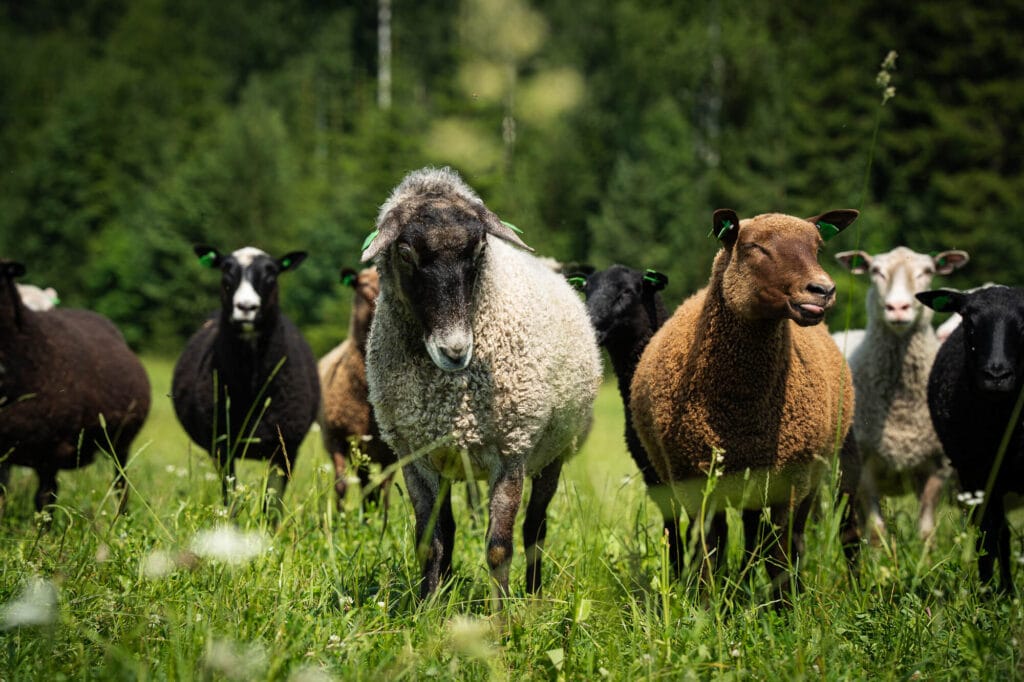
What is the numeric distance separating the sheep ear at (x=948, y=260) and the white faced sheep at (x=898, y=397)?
0.29ft

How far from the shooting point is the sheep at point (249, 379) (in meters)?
6.53

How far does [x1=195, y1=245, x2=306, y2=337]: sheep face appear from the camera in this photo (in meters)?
6.38

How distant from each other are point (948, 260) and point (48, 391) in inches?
292

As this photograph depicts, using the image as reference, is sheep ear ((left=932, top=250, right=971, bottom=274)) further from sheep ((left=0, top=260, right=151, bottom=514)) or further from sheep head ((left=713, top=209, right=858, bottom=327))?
sheep ((left=0, top=260, right=151, bottom=514))

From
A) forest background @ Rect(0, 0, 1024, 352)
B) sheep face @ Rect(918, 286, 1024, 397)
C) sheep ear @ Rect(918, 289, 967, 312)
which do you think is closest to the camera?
sheep face @ Rect(918, 286, 1024, 397)

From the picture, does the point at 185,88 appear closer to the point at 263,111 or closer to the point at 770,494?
the point at 263,111

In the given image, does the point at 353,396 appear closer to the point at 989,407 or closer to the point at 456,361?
the point at 456,361

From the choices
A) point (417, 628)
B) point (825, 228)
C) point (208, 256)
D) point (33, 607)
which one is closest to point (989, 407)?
point (825, 228)

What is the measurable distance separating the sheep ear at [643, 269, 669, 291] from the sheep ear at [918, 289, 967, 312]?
4.95ft

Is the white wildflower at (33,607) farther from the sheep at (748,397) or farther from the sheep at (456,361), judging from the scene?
the sheep at (748,397)

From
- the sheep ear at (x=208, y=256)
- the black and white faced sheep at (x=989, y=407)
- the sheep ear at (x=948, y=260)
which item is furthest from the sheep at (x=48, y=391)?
the sheep ear at (x=948, y=260)

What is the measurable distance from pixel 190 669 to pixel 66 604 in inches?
27.8

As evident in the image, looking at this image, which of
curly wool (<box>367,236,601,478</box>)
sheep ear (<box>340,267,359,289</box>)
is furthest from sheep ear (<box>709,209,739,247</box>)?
sheep ear (<box>340,267,359,289</box>)

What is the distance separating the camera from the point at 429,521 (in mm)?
4082
